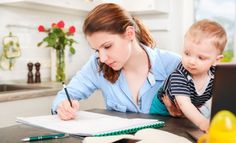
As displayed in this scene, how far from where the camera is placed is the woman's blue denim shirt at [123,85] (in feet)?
5.31

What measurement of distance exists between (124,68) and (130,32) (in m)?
0.20

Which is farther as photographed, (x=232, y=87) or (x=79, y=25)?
(x=79, y=25)

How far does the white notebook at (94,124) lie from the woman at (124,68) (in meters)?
0.20

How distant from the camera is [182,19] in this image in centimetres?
375

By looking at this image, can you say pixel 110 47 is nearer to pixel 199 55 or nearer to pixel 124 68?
pixel 124 68

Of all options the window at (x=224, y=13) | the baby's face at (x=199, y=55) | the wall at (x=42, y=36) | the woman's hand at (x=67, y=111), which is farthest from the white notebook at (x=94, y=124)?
the window at (x=224, y=13)

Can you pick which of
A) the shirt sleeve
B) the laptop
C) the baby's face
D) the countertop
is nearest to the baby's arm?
the baby's face

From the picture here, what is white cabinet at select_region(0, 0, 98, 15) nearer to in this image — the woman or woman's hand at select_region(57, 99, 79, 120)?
the woman

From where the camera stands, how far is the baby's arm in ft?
3.75

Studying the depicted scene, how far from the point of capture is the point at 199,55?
1.20 m

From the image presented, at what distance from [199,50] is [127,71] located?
57 cm

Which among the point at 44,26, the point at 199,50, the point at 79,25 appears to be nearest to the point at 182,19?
the point at 79,25

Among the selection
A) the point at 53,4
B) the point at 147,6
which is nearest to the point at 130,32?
the point at 53,4

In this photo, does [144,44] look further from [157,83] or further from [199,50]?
[199,50]
